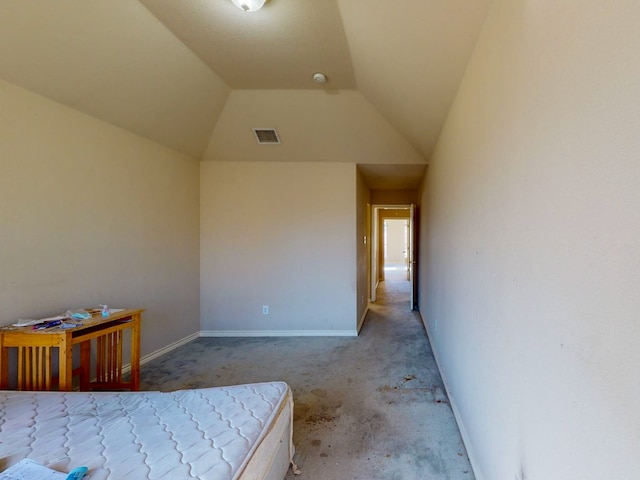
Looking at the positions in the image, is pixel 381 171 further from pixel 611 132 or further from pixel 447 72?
pixel 611 132

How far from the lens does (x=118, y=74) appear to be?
8.04 feet

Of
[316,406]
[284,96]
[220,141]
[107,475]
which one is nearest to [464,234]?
[316,406]

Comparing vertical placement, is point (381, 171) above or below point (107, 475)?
above

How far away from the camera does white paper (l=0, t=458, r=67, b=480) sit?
1.01 meters

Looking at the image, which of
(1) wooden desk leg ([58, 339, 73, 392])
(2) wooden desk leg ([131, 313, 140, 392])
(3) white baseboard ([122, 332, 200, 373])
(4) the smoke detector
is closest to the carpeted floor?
(3) white baseboard ([122, 332, 200, 373])

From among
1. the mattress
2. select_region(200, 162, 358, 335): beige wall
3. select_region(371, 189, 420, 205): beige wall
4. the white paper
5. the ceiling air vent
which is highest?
the ceiling air vent

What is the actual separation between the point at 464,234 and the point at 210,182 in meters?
3.37

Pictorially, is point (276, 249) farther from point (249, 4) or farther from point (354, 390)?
point (249, 4)

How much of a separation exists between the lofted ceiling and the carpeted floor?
2328 millimetres

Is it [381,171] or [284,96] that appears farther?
[381,171]

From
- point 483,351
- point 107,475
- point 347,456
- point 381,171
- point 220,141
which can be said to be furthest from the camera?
point 381,171

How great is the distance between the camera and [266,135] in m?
3.76

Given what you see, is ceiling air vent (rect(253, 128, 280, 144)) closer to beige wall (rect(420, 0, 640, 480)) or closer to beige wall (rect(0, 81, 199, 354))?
beige wall (rect(0, 81, 199, 354))

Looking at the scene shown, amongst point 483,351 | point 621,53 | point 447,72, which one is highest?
point 447,72
